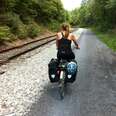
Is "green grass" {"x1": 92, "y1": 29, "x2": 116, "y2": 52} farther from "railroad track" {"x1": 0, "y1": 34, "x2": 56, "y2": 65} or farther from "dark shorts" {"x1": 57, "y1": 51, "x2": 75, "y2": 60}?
"dark shorts" {"x1": 57, "y1": 51, "x2": 75, "y2": 60}

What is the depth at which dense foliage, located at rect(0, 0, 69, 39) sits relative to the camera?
30.5 m

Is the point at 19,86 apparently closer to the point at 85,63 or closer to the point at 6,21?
the point at 85,63

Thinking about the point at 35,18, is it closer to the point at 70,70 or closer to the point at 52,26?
the point at 52,26

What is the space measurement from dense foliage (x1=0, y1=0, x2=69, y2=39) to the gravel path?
10.4 m

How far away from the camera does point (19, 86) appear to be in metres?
10.2

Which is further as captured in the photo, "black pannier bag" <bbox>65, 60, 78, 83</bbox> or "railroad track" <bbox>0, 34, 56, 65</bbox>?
"railroad track" <bbox>0, 34, 56, 65</bbox>

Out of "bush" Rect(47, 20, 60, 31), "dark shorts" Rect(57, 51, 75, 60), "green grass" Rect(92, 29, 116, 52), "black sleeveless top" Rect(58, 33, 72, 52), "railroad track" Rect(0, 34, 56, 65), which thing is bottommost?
"bush" Rect(47, 20, 60, 31)

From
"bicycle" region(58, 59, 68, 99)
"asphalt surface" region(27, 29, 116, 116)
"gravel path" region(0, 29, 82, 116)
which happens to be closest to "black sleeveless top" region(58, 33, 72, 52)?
"bicycle" region(58, 59, 68, 99)

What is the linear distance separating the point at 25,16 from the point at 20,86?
33.3 m

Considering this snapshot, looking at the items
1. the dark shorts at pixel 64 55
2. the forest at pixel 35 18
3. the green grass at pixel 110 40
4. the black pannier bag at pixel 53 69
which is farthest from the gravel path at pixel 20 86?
the green grass at pixel 110 40

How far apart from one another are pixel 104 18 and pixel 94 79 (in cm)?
5542

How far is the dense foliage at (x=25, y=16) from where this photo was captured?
3055 cm

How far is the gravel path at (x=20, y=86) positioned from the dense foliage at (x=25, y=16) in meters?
10.4

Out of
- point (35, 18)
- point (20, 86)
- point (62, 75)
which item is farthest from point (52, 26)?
point (62, 75)
